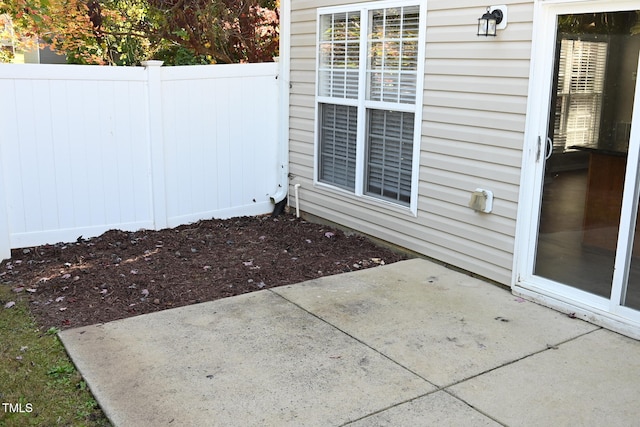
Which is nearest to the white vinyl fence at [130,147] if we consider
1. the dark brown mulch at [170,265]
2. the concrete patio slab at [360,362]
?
the dark brown mulch at [170,265]

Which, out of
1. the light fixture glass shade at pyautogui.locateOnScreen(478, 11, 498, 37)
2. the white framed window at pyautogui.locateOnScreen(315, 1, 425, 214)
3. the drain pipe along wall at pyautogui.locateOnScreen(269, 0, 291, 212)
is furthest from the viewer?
the drain pipe along wall at pyautogui.locateOnScreen(269, 0, 291, 212)

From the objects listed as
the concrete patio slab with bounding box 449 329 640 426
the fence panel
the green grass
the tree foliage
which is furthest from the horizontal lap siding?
the tree foliage

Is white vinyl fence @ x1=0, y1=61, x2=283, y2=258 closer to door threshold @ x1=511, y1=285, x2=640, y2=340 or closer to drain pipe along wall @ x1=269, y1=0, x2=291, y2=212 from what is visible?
drain pipe along wall @ x1=269, y1=0, x2=291, y2=212

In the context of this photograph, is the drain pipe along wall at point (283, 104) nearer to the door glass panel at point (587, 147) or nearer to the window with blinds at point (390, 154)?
the window with blinds at point (390, 154)

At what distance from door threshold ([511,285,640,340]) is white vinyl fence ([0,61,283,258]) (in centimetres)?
348

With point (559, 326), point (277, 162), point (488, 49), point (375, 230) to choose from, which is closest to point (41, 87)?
point (277, 162)

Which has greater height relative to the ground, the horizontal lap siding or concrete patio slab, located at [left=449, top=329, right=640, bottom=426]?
the horizontal lap siding

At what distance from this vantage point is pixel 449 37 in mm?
5211

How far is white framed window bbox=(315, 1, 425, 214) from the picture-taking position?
565 centimetres

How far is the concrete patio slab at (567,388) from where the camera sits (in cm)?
318

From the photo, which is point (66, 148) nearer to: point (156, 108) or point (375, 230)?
point (156, 108)

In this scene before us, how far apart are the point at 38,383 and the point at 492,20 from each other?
12.8 ft

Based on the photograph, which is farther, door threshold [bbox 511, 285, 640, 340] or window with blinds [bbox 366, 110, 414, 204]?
window with blinds [bbox 366, 110, 414, 204]

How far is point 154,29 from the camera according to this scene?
9867 millimetres
